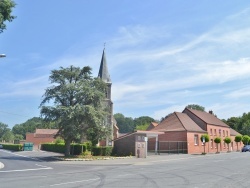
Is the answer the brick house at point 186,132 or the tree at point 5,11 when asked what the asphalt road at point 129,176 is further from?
the brick house at point 186,132

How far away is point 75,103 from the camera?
38188mm

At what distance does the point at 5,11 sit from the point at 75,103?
20.7m

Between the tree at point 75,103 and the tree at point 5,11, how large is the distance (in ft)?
56.1

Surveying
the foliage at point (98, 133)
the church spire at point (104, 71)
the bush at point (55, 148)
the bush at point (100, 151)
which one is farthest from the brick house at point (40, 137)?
the foliage at point (98, 133)

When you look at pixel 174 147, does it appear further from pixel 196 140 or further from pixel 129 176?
pixel 129 176

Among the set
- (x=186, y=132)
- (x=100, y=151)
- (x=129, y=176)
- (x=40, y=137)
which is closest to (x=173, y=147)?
(x=186, y=132)

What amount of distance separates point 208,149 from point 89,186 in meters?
52.1

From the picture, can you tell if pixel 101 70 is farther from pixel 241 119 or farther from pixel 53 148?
pixel 241 119

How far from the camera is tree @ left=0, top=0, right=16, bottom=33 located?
708 inches

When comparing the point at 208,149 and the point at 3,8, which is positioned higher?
the point at 3,8

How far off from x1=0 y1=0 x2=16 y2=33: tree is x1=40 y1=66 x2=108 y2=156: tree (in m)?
17.1

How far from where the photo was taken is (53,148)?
55.2 m

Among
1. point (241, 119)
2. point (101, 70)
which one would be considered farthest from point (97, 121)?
point (241, 119)

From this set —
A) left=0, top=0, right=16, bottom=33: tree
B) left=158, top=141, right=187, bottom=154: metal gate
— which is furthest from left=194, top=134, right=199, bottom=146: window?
left=0, top=0, right=16, bottom=33: tree
